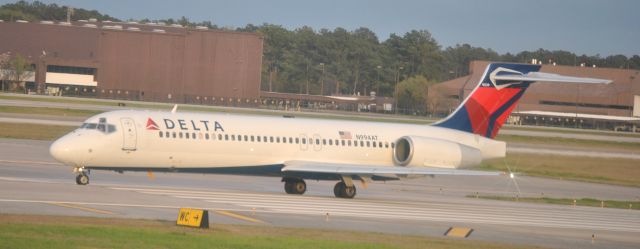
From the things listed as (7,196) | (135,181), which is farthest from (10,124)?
(7,196)

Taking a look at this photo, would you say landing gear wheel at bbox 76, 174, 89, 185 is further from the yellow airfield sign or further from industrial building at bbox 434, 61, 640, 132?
industrial building at bbox 434, 61, 640, 132

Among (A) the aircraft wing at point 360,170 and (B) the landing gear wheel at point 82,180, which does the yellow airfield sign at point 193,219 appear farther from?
(A) the aircraft wing at point 360,170

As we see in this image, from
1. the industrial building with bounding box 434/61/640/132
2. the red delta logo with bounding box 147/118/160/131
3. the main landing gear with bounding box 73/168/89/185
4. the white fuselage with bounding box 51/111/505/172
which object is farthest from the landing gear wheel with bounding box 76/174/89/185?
the industrial building with bounding box 434/61/640/132

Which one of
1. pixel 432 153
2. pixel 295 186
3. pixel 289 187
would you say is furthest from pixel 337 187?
pixel 432 153

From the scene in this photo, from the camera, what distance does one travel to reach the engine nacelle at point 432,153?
124 ft

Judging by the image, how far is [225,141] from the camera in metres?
34.9

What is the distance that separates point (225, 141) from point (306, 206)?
4999 mm

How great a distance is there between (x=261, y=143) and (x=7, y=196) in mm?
10593

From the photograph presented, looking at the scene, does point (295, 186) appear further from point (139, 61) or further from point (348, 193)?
point (139, 61)

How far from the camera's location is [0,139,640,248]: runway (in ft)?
86.8

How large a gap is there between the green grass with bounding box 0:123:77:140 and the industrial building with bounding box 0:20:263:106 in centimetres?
6943

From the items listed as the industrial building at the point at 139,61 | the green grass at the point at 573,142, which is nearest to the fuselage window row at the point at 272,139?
the green grass at the point at 573,142

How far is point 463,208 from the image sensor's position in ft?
115

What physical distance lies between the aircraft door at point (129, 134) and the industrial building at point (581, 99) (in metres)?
111
